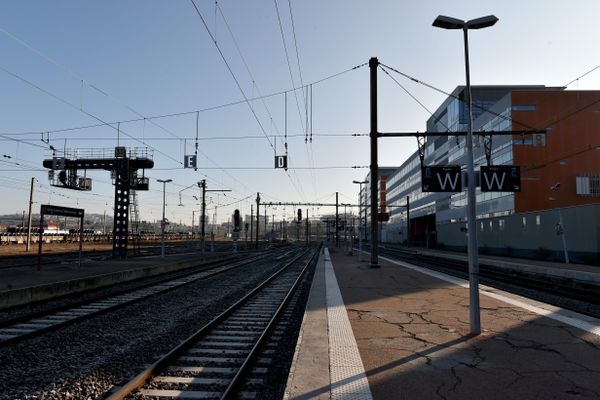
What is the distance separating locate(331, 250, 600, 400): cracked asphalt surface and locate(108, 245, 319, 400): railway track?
1751 mm

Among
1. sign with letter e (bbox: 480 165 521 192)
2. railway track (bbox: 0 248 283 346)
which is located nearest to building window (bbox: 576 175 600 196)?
sign with letter e (bbox: 480 165 521 192)

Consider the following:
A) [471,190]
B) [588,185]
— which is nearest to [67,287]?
[471,190]

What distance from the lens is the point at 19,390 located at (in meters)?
6.06

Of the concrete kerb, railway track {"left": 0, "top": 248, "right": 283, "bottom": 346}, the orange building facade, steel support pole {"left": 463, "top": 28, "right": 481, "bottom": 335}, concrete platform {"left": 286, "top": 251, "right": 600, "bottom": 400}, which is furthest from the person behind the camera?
the orange building facade

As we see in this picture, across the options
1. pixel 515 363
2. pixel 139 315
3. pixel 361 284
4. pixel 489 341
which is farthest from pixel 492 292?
pixel 139 315

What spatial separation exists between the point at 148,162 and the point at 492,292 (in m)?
24.0

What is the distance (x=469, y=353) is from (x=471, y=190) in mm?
3143

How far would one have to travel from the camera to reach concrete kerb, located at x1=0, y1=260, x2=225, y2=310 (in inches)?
511

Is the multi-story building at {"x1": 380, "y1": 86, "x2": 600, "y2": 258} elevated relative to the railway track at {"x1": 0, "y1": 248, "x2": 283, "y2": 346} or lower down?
elevated

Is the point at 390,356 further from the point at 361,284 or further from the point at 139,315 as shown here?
the point at 361,284

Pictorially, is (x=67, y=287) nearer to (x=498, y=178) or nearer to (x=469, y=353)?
(x=469, y=353)

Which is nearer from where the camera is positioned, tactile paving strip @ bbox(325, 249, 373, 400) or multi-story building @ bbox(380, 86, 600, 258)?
tactile paving strip @ bbox(325, 249, 373, 400)

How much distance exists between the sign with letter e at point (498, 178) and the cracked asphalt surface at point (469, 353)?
9.10ft

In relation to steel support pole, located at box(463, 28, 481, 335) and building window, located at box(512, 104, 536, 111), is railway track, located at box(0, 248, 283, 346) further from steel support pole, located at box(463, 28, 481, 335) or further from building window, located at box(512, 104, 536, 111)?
building window, located at box(512, 104, 536, 111)
